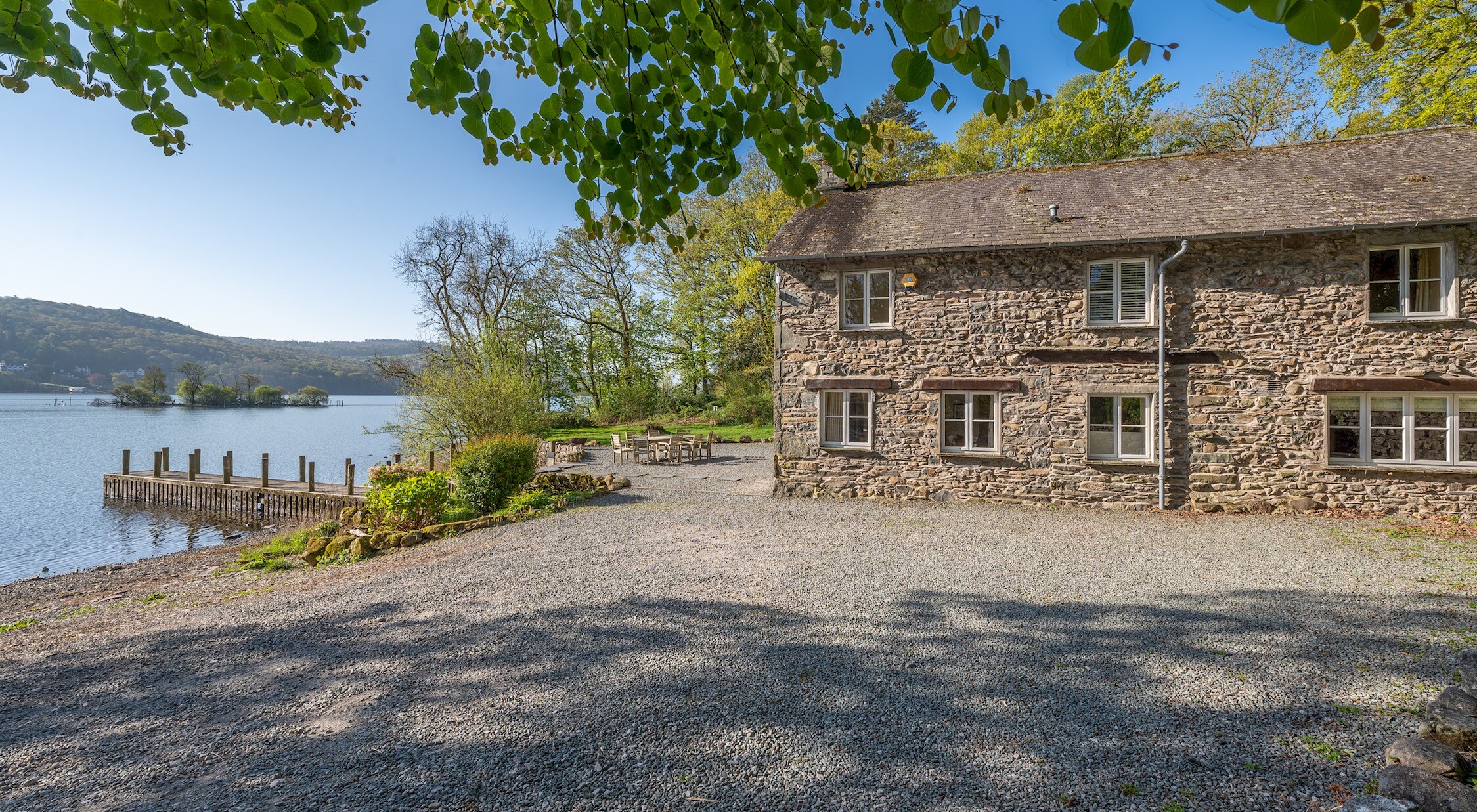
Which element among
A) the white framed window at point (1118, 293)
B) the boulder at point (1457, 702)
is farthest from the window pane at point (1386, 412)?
the boulder at point (1457, 702)

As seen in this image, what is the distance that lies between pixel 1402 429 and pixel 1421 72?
13.2 meters

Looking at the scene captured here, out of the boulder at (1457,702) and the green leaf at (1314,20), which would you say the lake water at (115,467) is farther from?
the boulder at (1457,702)

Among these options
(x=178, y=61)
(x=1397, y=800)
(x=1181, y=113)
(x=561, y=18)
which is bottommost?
(x=1397, y=800)

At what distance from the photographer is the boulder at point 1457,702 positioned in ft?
11.7

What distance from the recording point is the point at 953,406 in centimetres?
1248

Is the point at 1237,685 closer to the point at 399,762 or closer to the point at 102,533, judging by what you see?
the point at 399,762

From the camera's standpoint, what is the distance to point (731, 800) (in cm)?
318

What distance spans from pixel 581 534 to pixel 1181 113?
3017cm

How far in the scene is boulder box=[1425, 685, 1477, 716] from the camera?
11.7 ft

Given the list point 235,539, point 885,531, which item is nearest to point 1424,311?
point 885,531

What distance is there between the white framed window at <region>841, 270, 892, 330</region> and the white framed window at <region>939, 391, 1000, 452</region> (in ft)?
6.89

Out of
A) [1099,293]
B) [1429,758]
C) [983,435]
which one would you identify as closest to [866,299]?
[983,435]

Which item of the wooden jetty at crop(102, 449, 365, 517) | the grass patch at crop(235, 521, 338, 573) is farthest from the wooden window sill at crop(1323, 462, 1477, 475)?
A: the wooden jetty at crop(102, 449, 365, 517)

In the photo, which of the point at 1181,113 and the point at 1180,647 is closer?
the point at 1180,647
